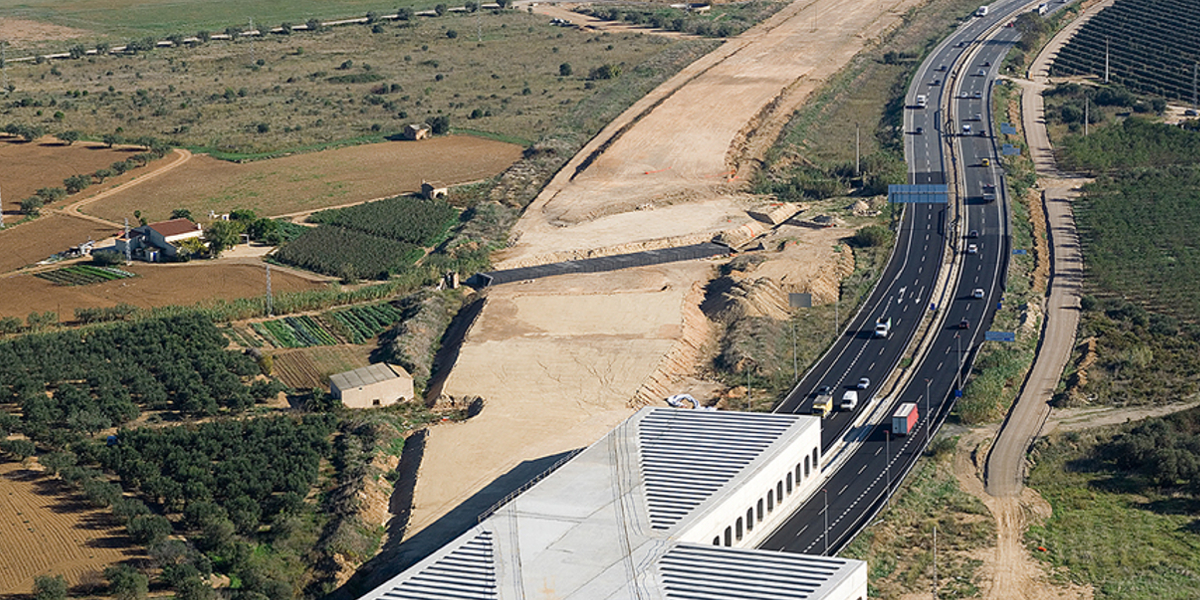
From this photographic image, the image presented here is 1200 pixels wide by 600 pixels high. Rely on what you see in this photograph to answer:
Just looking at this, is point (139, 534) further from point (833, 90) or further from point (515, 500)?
point (833, 90)

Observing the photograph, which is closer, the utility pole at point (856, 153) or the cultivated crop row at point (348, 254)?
the cultivated crop row at point (348, 254)

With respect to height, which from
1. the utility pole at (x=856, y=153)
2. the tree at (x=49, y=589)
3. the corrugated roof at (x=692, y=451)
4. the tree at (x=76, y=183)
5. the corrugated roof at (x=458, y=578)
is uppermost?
the utility pole at (x=856, y=153)

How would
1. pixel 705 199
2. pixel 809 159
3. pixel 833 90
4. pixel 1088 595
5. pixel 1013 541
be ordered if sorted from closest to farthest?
pixel 1088 595
pixel 1013 541
pixel 705 199
pixel 809 159
pixel 833 90

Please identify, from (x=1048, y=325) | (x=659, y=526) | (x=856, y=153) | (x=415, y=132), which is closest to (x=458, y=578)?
(x=659, y=526)

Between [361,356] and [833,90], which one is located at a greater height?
[833,90]

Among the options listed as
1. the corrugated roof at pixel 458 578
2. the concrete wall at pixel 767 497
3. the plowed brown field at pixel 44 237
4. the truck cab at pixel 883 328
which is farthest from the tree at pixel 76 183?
the corrugated roof at pixel 458 578

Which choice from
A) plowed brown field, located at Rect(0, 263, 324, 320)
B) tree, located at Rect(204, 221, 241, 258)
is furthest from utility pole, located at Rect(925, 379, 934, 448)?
tree, located at Rect(204, 221, 241, 258)

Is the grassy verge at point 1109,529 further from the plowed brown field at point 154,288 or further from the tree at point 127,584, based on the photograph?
the plowed brown field at point 154,288

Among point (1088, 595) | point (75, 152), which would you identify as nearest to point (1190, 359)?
point (1088, 595)
